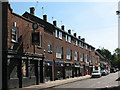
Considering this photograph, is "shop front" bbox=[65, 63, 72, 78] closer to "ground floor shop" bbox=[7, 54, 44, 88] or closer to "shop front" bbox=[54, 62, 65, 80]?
"shop front" bbox=[54, 62, 65, 80]

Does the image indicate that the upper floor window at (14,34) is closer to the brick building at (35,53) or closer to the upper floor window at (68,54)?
the brick building at (35,53)

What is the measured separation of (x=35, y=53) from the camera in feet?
76.5

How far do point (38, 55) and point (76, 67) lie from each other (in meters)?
19.3

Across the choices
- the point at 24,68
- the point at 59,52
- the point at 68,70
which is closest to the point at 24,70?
the point at 24,68

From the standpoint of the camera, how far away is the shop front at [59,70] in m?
31.3

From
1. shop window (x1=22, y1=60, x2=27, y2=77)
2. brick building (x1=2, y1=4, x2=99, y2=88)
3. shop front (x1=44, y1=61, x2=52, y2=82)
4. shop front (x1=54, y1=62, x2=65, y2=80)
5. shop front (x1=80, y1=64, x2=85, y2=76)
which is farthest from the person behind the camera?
shop front (x1=80, y1=64, x2=85, y2=76)

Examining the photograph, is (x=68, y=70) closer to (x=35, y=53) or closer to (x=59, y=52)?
(x=59, y=52)

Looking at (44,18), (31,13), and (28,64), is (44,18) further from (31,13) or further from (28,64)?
(28,64)

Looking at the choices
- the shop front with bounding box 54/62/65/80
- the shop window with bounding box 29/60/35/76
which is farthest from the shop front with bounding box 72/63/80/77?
the shop window with bounding box 29/60/35/76

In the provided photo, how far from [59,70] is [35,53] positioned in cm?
1051

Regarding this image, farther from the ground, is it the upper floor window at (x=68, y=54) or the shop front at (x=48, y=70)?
the upper floor window at (x=68, y=54)

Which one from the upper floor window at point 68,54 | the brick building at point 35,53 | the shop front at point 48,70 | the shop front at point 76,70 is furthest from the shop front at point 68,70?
the shop front at point 48,70

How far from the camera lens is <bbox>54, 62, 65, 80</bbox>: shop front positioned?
31.3 meters

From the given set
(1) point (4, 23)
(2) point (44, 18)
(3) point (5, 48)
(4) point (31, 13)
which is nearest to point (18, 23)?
(1) point (4, 23)
